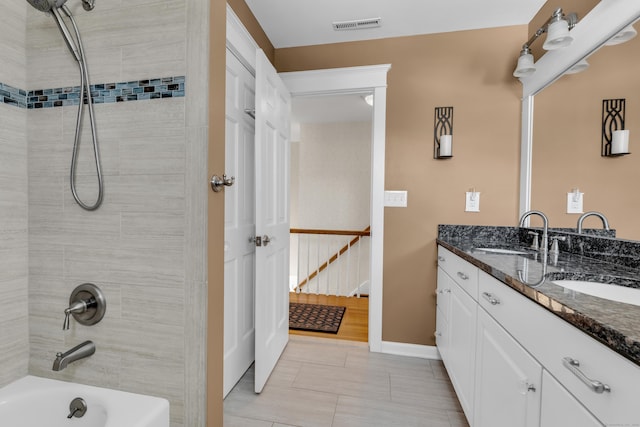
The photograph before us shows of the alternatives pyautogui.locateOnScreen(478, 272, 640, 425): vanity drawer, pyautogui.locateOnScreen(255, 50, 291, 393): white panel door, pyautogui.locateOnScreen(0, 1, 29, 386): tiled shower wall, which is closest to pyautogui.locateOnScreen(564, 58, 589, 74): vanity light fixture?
pyautogui.locateOnScreen(478, 272, 640, 425): vanity drawer

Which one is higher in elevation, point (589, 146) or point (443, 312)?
point (589, 146)

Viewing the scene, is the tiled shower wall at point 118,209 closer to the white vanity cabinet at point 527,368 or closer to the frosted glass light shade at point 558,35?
the white vanity cabinet at point 527,368

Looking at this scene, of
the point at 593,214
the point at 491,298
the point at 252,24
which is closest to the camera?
the point at 491,298

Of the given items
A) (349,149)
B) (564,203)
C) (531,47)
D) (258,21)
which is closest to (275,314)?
(564,203)

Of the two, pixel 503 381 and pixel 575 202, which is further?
pixel 575 202

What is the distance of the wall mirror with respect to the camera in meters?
1.23

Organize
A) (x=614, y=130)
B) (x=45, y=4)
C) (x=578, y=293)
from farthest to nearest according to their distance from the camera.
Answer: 1. (x=614, y=130)
2. (x=45, y=4)
3. (x=578, y=293)

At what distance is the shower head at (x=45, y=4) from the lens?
911 mm

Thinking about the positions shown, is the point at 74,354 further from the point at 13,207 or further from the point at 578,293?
the point at 578,293

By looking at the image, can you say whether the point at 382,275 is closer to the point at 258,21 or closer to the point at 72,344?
the point at 72,344

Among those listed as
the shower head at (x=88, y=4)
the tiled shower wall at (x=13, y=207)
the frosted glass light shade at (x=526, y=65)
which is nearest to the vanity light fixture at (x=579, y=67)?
the frosted glass light shade at (x=526, y=65)

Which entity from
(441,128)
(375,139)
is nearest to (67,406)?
(375,139)

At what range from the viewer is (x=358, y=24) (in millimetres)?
2121

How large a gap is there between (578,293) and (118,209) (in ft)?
4.75
